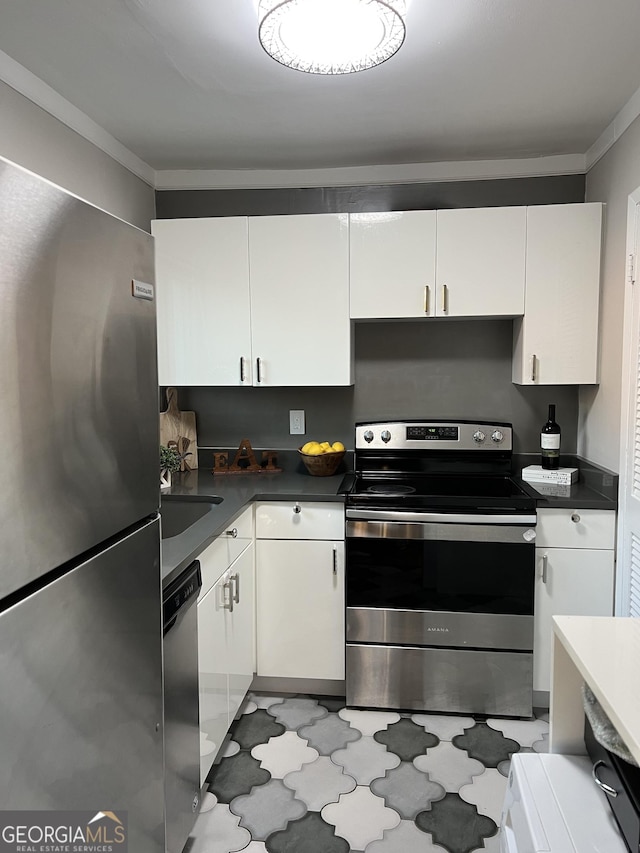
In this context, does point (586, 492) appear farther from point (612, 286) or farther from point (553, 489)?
point (612, 286)

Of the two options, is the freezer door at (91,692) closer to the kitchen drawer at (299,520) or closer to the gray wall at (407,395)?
the kitchen drawer at (299,520)

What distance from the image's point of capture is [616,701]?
989mm

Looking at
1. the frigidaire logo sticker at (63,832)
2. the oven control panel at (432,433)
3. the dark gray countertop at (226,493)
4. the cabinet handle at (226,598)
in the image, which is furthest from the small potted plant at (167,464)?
the frigidaire logo sticker at (63,832)

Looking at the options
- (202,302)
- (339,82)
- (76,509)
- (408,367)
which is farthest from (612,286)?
(76,509)

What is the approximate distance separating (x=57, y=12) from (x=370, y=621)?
7.61 ft

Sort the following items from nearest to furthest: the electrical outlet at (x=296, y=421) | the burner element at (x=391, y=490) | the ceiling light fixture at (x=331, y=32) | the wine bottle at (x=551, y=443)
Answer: the ceiling light fixture at (x=331, y=32)
the burner element at (x=391, y=490)
the wine bottle at (x=551, y=443)
the electrical outlet at (x=296, y=421)

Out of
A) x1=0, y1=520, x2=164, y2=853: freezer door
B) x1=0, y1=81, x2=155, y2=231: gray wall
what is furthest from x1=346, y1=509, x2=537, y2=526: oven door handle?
x1=0, y1=81, x2=155, y2=231: gray wall

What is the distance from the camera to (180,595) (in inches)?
64.1

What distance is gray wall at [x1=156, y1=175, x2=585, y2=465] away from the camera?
9.64 ft

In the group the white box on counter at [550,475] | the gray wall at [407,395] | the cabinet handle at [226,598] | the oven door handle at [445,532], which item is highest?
the gray wall at [407,395]

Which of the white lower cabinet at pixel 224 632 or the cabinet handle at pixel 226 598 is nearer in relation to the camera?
the white lower cabinet at pixel 224 632

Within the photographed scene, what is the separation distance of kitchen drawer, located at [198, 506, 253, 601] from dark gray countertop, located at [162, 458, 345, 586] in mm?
42

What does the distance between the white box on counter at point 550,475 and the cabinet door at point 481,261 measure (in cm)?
70

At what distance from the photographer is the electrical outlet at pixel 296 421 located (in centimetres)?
314
